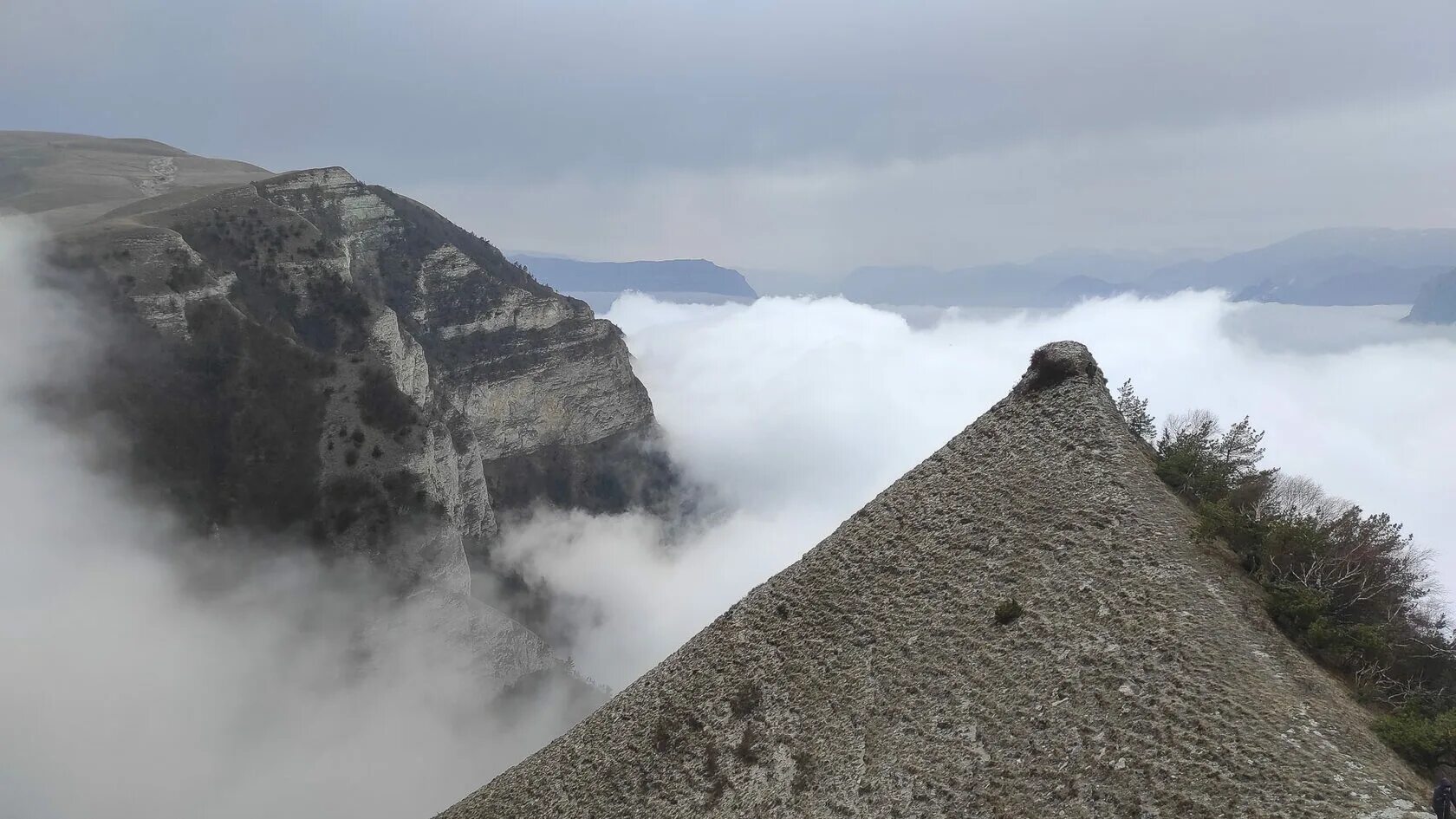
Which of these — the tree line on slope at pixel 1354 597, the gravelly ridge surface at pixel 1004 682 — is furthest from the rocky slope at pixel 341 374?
the tree line on slope at pixel 1354 597

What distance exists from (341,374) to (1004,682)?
81.4 metres

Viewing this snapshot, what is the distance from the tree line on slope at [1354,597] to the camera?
13719 millimetres

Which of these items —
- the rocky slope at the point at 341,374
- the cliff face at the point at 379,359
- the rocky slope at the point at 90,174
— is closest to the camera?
the rocky slope at the point at 341,374

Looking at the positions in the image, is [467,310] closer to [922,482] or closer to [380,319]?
[380,319]

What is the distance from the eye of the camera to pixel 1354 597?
52.2 ft

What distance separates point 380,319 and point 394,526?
34254mm

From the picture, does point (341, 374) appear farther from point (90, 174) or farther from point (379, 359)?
point (90, 174)

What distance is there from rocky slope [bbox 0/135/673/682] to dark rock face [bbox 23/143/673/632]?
0.77 feet

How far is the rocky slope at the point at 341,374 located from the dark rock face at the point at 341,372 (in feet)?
0.77

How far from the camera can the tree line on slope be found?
13719mm

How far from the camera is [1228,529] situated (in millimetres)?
16125

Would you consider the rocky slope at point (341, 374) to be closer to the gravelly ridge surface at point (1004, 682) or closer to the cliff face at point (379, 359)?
the cliff face at point (379, 359)

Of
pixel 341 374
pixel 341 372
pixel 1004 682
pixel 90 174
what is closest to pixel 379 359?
pixel 341 372

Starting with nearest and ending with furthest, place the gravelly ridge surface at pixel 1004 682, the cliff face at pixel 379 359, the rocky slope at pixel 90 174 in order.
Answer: the gravelly ridge surface at pixel 1004 682, the cliff face at pixel 379 359, the rocky slope at pixel 90 174
